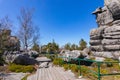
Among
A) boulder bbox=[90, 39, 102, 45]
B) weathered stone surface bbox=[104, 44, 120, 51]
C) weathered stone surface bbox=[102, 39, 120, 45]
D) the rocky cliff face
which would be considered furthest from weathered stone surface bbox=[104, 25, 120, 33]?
weathered stone surface bbox=[104, 44, 120, 51]

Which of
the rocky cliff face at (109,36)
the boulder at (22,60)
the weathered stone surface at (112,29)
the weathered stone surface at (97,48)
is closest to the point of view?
the boulder at (22,60)

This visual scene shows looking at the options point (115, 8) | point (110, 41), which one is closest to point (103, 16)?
point (115, 8)

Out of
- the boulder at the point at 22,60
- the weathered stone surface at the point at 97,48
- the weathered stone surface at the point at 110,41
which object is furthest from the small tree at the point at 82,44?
the boulder at the point at 22,60

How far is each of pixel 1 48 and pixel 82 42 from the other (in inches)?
1487

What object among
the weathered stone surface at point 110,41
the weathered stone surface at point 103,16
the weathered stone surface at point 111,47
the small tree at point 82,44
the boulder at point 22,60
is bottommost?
the boulder at point 22,60

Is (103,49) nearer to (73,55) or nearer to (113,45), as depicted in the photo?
(113,45)

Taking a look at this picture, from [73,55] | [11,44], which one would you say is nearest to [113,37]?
[73,55]

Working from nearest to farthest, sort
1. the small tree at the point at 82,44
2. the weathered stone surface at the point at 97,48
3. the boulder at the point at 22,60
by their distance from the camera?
the boulder at the point at 22,60, the weathered stone surface at the point at 97,48, the small tree at the point at 82,44

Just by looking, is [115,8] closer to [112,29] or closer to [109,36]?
[112,29]

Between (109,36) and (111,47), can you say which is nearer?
(111,47)

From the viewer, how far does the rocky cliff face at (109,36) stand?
77.8ft

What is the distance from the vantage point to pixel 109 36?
82.1 feet

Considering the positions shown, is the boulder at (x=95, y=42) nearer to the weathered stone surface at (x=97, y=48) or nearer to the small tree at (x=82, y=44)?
the weathered stone surface at (x=97, y=48)

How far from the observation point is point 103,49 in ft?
85.0
